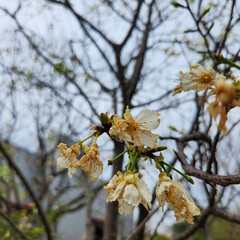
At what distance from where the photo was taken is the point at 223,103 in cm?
63

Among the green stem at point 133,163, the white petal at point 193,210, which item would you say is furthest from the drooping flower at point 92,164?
the white petal at point 193,210

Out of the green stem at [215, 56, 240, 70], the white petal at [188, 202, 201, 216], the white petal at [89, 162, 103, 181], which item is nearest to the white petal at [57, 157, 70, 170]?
the white petal at [89, 162, 103, 181]

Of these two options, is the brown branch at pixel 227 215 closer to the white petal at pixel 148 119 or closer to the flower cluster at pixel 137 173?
the flower cluster at pixel 137 173

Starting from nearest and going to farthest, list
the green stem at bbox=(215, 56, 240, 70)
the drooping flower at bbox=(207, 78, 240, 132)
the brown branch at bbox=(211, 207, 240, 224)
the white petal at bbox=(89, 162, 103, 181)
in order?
1. the drooping flower at bbox=(207, 78, 240, 132)
2. the green stem at bbox=(215, 56, 240, 70)
3. the white petal at bbox=(89, 162, 103, 181)
4. the brown branch at bbox=(211, 207, 240, 224)

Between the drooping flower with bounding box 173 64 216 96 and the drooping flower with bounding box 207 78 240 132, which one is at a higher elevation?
the drooping flower with bounding box 173 64 216 96

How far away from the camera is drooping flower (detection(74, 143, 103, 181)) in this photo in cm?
86

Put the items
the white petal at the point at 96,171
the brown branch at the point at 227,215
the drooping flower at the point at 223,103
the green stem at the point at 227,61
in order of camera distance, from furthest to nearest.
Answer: the brown branch at the point at 227,215 → the white petal at the point at 96,171 → the green stem at the point at 227,61 → the drooping flower at the point at 223,103

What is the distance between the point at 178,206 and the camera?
0.80 meters

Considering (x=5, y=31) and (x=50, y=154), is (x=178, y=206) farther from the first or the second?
(x=50, y=154)

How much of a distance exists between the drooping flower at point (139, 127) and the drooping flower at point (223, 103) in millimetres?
219

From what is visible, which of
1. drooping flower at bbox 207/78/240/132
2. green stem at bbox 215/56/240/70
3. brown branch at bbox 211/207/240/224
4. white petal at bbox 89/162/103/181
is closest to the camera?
drooping flower at bbox 207/78/240/132

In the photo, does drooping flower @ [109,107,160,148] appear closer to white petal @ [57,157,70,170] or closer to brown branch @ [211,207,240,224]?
white petal @ [57,157,70,170]

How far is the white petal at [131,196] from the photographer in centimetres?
74

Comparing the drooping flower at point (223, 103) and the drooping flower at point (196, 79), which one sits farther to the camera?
the drooping flower at point (196, 79)
